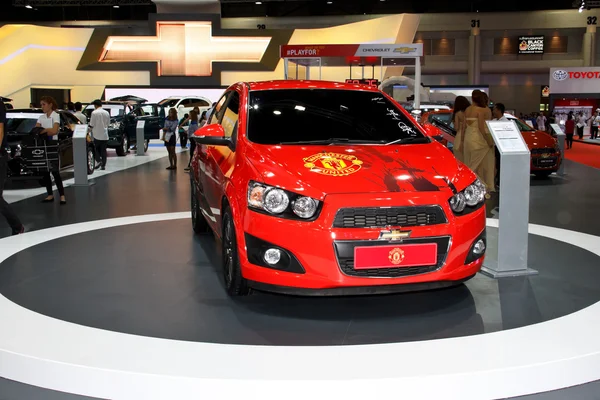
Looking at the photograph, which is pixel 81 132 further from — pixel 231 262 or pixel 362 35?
pixel 362 35

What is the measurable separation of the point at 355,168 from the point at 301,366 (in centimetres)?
141

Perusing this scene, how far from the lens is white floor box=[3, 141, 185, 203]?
10.3m

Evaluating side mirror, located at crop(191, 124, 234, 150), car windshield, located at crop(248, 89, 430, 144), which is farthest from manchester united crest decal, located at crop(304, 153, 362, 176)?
side mirror, located at crop(191, 124, 234, 150)

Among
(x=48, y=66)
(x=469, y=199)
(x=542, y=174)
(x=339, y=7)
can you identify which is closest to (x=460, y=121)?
(x=542, y=174)

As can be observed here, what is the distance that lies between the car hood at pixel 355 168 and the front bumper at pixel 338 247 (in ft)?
0.35

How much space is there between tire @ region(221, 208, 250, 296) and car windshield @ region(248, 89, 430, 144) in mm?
649

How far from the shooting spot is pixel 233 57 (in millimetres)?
27594

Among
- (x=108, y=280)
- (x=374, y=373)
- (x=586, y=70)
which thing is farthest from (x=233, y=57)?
(x=374, y=373)

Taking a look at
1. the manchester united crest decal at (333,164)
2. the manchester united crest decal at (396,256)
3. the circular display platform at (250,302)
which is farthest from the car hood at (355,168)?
the circular display platform at (250,302)

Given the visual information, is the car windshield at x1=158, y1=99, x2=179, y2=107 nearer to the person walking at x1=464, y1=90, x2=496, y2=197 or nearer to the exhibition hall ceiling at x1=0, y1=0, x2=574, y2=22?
the person walking at x1=464, y1=90, x2=496, y2=197

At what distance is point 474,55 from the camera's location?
136 ft

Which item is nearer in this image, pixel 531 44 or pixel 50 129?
pixel 50 129

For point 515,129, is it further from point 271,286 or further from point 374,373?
point 374,373

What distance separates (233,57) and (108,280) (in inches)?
922
